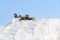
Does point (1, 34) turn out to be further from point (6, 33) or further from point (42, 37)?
point (42, 37)

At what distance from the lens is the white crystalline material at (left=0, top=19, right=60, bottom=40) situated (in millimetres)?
20391

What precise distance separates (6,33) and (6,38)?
3.17ft

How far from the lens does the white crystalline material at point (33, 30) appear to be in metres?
20.4

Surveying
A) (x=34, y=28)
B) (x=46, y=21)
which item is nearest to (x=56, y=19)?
(x=46, y=21)

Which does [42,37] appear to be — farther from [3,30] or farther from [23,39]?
[3,30]

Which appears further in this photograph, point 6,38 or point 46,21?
point 46,21

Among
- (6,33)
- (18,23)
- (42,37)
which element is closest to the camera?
(42,37)

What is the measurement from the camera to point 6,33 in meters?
21.6

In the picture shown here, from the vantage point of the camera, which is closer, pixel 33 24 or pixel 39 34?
pixel 39 34

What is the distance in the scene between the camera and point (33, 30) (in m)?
21.4

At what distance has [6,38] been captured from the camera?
20688 mm

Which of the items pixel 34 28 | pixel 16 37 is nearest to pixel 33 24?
pixel 34 28

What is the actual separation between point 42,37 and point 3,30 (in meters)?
4.19

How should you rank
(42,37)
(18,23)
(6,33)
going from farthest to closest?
(18,23) → (6,33) → (42,37)
